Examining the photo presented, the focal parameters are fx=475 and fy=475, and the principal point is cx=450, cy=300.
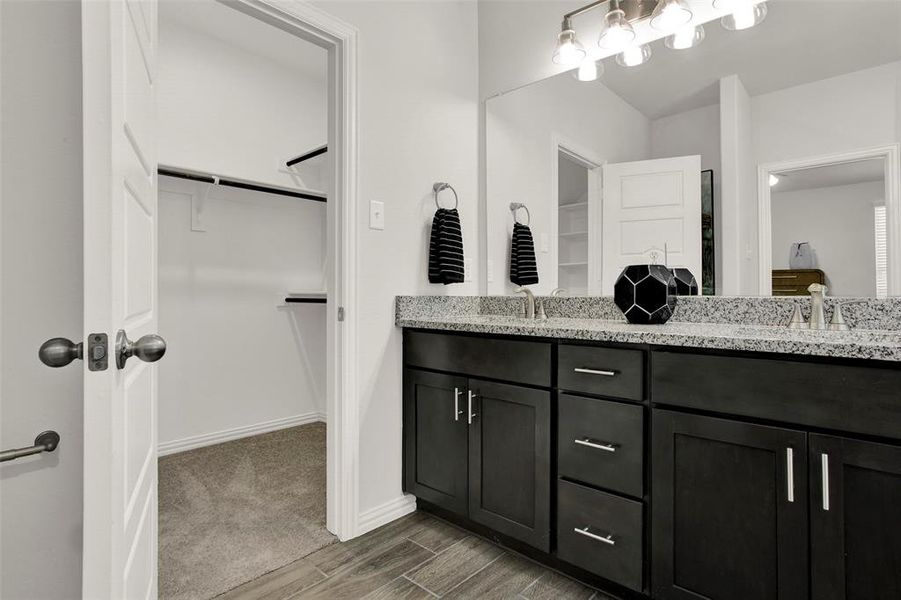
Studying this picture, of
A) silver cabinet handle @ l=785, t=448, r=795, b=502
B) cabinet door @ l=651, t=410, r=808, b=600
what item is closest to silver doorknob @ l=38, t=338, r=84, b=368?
cabinet door @ l=651, t=410, r=808, b=600

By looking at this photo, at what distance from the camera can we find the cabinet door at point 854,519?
99cm

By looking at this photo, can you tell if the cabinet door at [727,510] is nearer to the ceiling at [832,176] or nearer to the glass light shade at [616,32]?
the ceiling at [832,176]

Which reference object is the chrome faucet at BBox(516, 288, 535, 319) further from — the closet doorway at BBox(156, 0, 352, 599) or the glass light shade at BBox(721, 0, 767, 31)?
the glass light shade at BBox(721, 0, 767, 31)

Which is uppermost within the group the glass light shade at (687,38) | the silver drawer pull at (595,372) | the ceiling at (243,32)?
the ceiling at (243,32)

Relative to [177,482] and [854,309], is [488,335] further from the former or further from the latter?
[177,482]

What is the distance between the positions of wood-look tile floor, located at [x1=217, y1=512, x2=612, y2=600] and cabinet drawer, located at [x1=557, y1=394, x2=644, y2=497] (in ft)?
1.29

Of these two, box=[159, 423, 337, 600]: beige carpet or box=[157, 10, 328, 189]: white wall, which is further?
box=[157, 10, 328, 189]: white wall

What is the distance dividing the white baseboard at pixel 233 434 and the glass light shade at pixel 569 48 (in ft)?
9.23

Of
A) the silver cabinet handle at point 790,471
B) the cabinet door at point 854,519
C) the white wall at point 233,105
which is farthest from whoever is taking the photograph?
the white wall at point 233,105

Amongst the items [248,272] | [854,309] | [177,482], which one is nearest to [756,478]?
[854,309]

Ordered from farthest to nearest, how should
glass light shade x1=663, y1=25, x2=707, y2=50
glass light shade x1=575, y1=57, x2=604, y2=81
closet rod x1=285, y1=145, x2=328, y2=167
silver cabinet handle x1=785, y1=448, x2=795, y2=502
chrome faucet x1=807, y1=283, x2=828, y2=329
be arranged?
closet rod x1=285, y1=145, x2=328, y2=167 < glass light shade x1=575, y1=57, x2=604, y2=81 < glass light shade x1=663, y1=25, x2=707, y2=50 < chrome faucet x1=807, y1=283, x2=828, y2=329 < silver cabinet handle x1=785, y1=448, x2=795, y2=502

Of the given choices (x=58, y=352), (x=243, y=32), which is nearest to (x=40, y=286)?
(x=58, y=352)

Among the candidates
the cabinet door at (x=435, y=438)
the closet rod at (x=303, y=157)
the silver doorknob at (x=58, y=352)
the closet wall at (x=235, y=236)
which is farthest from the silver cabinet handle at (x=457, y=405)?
the closet wall at (x=235, y=236)

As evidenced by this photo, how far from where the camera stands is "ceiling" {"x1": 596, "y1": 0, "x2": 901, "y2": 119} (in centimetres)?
147
